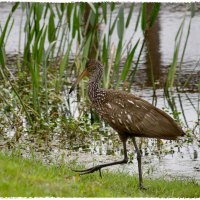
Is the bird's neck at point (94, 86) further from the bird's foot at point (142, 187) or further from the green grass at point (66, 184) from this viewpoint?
the bird's foot at point (142, 187)

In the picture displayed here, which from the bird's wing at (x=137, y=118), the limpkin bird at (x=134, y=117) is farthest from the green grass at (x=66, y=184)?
the bird's wing at (x=137, y=118)

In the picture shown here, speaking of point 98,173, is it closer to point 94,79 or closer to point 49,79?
point 94,79

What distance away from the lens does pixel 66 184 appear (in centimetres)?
652

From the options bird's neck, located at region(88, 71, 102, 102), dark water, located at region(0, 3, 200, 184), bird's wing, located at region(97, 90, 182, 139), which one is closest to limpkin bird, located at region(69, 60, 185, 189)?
bird's wing, located at region(97, 90, 182, 139)

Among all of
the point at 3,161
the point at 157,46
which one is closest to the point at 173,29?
the point at 157,46

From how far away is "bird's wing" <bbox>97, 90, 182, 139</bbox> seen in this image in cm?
738

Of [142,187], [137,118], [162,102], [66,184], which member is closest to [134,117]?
[137,118]

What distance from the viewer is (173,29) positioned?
54.4ft

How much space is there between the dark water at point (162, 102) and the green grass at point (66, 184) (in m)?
0.78

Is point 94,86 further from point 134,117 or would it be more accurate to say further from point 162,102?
point 162,102

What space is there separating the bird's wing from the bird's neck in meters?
0.28

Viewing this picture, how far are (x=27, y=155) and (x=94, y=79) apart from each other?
59.3 inches

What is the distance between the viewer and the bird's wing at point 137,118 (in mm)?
7375

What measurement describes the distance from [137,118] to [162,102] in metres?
4.43
